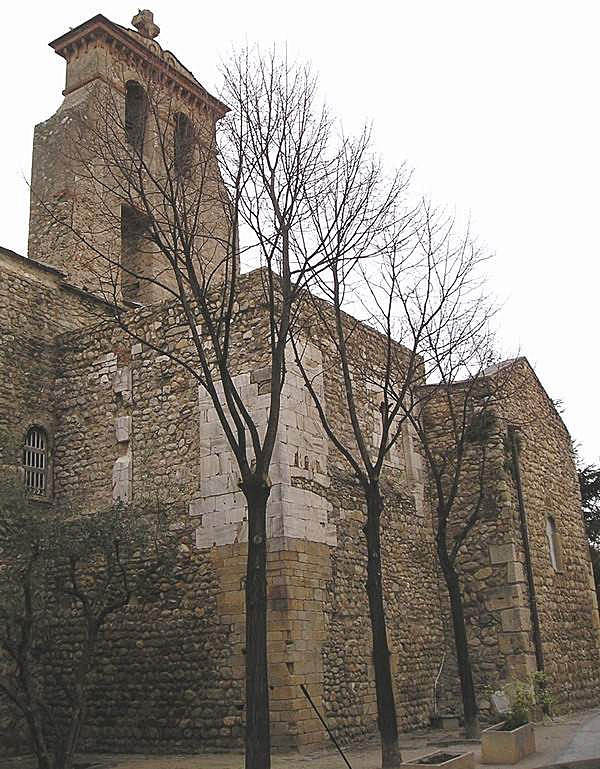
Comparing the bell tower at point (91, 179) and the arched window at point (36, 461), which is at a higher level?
the bell tower at point (91, 179)

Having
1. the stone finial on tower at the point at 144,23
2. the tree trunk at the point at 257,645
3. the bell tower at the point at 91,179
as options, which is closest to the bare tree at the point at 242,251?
the tree trunk at the point at 257,645

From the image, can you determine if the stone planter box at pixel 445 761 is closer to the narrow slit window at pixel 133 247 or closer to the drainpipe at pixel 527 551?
the drainpipe at pixel 527 551

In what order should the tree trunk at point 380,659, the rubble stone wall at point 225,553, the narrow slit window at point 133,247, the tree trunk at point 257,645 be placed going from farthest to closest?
the narrow slit window at point 133,247, the rubble stone wall at point 225,553, the tree trunk at point 380,659, the tree trunk at point 257,645

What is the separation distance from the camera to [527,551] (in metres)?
15.0

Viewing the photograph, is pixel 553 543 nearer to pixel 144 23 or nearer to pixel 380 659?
pixel 380 659

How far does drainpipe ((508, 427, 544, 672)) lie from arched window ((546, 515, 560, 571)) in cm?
150

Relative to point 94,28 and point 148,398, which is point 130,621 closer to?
point 148,398

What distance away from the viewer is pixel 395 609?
45.0ft

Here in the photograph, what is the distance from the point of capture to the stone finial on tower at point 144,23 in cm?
2083

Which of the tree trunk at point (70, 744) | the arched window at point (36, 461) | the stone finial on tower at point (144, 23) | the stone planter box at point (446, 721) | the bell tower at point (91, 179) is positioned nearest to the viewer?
the tree trunk at point (70, 744)

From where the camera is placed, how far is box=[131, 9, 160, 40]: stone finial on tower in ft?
68.3

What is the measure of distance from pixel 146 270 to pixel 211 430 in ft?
25.6

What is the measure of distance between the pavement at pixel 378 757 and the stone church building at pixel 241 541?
0.40 meters

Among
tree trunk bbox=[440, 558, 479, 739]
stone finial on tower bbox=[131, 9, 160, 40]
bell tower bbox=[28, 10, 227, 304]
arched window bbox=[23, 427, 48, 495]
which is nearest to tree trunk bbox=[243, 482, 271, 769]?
tree trunk bbox=[440, 558, 479, 739]
